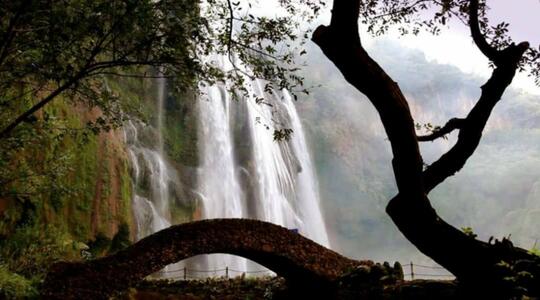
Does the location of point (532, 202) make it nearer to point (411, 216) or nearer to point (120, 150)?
point (120, 150)

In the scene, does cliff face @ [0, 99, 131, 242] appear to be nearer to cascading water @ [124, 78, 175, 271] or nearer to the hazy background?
cascading water @ [124, 78, 175, 271]

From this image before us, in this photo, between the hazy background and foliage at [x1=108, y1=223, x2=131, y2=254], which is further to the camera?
the hazy background

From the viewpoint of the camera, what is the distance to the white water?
19.9m

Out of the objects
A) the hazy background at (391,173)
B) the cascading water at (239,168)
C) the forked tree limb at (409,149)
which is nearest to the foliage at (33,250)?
the forked tree limb at (409,149)

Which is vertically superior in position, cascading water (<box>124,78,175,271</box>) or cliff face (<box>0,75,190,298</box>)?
cascading water (<box>124,78,175,271</box>)

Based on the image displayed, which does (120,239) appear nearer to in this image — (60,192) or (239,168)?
(60,192)

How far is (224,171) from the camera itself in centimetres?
2367

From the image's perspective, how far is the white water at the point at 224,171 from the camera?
65.4 feet

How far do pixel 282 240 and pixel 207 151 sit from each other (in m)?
→ 15.9

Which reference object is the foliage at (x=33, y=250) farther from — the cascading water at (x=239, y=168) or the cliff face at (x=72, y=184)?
the cascading water at (x=239, y=168)

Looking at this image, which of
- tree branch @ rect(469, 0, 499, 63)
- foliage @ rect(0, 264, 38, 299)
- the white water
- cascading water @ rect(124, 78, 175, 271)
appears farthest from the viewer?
the white water

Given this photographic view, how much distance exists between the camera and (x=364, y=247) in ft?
126

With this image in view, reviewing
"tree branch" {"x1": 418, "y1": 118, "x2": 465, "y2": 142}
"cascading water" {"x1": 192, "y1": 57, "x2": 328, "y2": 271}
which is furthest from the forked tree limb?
"cascading water" {"x1": 192, "y1": 57, "x2": 328, "y2": 271}

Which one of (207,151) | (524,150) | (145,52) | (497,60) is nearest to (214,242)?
(145,52)
